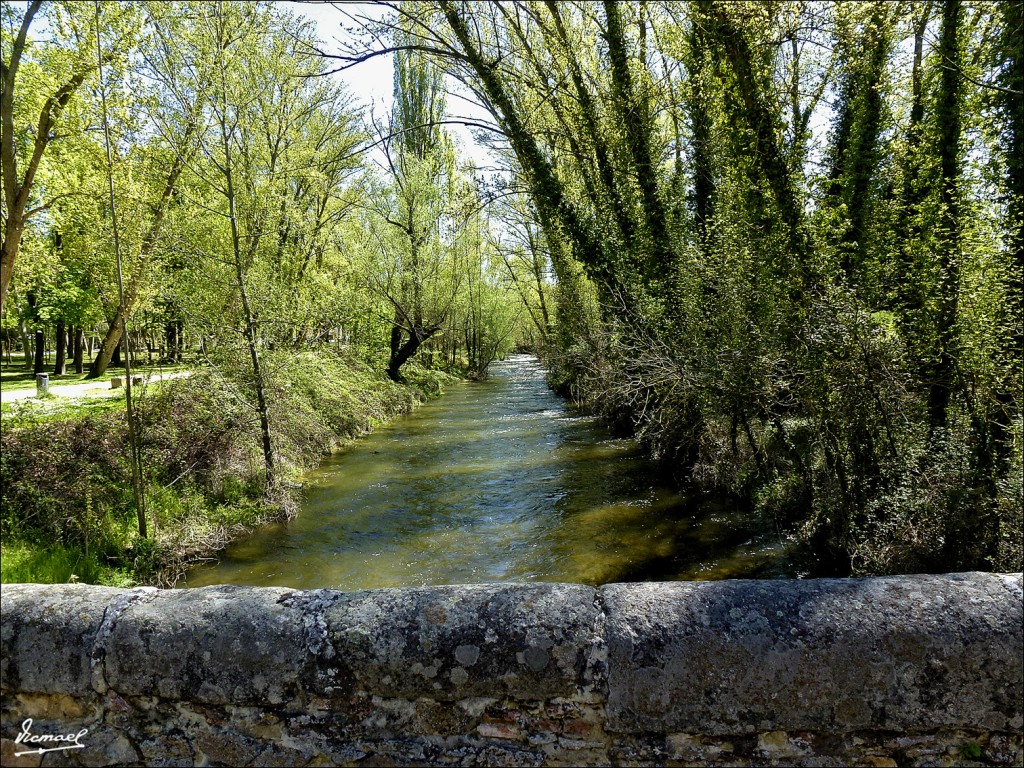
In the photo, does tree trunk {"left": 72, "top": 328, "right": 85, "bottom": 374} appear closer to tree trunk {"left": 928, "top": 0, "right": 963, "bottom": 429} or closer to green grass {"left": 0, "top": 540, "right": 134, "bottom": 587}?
green grass {"left": 0, "top": 540, "right": 134, "bottom": 587}

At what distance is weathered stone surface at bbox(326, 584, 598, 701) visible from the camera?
2.00 meters

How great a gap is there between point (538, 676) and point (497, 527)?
6427 millimetres

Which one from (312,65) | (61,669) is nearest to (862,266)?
(61,669)

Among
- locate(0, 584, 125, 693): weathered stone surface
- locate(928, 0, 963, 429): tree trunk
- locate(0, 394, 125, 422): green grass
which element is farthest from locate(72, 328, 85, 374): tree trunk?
locate(928, 0, 963, 429): tree trunk

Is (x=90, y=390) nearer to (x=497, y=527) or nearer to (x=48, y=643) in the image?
(x=497, y=527)

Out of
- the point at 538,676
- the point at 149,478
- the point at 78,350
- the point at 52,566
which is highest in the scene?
the point at 78,350

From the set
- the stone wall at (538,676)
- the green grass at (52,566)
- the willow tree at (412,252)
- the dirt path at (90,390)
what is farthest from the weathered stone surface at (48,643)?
the willow tree at (412,252)

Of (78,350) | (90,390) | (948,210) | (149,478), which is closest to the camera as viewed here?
(948,210)

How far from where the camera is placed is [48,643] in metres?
2.20

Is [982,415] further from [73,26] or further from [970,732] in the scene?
[73,26]

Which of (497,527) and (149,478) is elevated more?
(149,478)

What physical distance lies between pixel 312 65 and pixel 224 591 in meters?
14.2

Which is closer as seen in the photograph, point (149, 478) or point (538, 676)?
point (538, 676)

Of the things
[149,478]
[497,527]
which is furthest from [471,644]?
[149,478]
